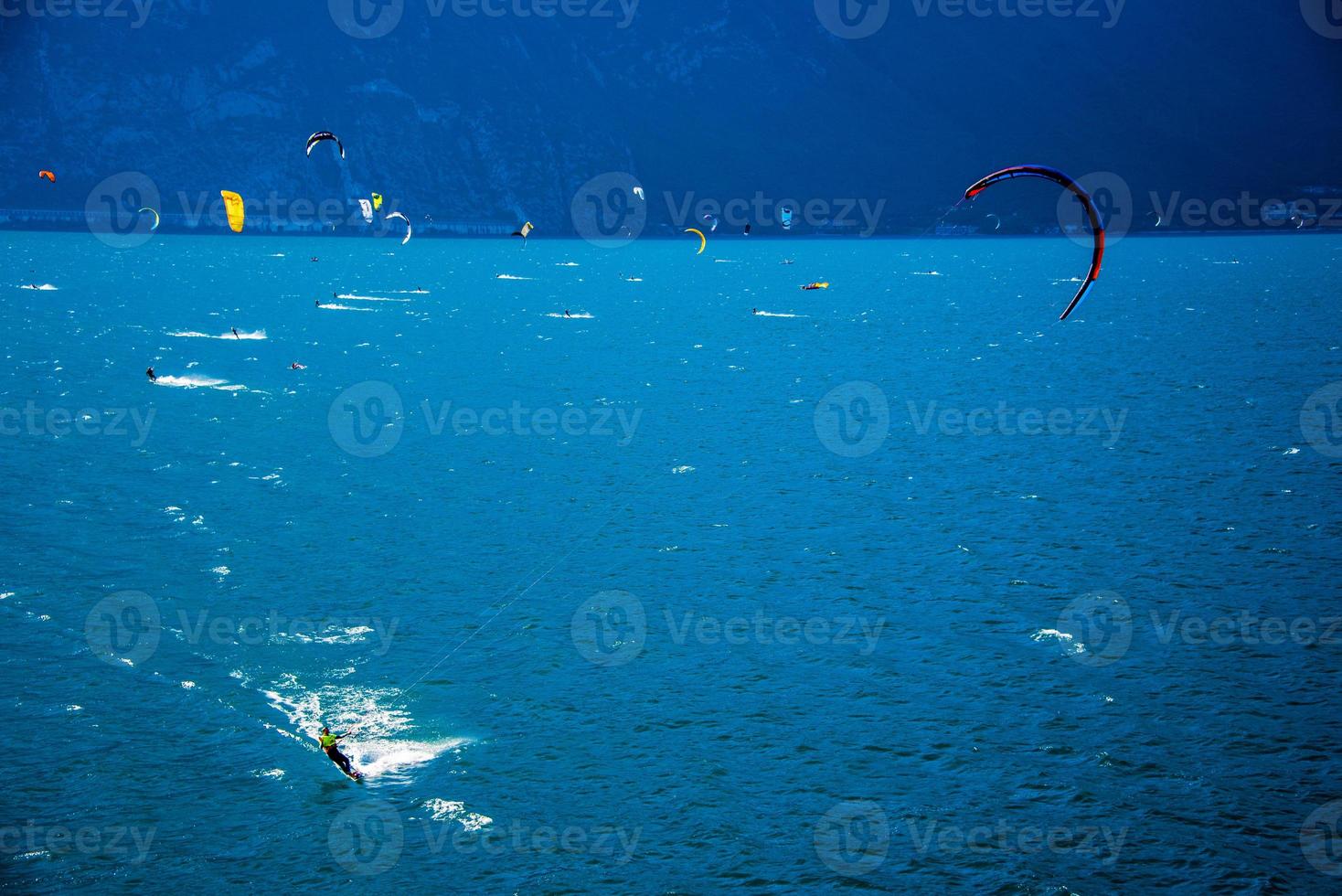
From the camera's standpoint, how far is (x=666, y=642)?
115 ft

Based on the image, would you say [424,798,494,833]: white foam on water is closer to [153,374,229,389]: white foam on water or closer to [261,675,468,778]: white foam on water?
[261,675,468,778]: white foam on water

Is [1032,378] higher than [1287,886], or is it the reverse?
[1032,378]

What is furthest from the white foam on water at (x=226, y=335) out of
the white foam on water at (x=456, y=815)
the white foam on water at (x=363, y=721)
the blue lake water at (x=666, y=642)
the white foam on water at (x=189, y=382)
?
the white foam on water at (x=456, y=815)

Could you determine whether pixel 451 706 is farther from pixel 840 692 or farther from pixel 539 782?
pixel 840 692

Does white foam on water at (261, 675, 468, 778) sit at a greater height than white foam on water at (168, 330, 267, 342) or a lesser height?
lesser

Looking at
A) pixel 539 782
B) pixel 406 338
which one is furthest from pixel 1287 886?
pixel 406 338

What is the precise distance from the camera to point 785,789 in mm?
26406

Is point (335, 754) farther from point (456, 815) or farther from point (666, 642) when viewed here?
point (666, 642)

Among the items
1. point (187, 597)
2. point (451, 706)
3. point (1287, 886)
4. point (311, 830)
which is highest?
point (187, 597)

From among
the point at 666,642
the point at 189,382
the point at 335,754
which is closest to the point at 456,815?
the point at 335,754

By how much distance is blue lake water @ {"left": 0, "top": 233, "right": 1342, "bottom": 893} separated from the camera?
2428cm

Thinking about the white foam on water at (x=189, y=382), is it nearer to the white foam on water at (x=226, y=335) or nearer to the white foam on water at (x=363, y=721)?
the white foam on water at (x=226, y=335)

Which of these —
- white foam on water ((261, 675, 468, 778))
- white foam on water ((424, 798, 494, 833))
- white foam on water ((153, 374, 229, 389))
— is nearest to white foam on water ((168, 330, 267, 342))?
white foam on water ((153, 374, 229, 389))

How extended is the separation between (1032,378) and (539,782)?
7313 cm
